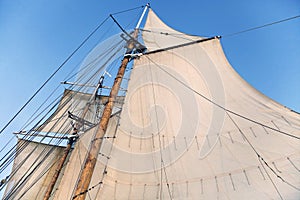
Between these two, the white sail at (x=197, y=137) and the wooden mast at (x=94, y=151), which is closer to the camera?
the wooden mast at (x=94, y=151)

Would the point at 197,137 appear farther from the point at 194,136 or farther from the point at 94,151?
the point at 94,151

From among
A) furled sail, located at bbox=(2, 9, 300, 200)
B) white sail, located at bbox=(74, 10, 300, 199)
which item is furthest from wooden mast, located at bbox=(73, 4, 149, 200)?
white sail, located at bbox=(74, 10, 300, 199)

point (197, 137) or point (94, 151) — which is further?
point (197, 137)

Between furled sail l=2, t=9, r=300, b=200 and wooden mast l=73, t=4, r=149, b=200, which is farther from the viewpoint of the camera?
furled sail l=2, t=9, r=300, b=200

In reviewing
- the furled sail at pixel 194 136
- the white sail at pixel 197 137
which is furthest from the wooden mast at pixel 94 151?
the white sail at pixel 197 137

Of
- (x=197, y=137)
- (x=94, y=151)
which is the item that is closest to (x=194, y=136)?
(x=197, y=137)

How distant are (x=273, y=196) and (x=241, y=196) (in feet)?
1.97

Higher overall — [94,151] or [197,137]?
[197,137]

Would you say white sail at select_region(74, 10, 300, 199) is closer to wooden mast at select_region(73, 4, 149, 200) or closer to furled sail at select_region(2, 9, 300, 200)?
furled sail at select_region(2, 9, 300, 200)

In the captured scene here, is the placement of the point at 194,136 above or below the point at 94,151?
above

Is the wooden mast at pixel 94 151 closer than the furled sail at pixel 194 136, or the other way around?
the wooden mast at pixel 94 151

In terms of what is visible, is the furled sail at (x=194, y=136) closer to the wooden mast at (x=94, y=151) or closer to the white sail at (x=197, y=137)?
the white sail at (x=197, y=137)

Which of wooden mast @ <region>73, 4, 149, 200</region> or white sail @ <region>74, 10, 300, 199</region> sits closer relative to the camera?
wooden mast @ <region>73, 4, 149, 200</region>

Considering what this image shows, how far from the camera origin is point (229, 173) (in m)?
5.01
